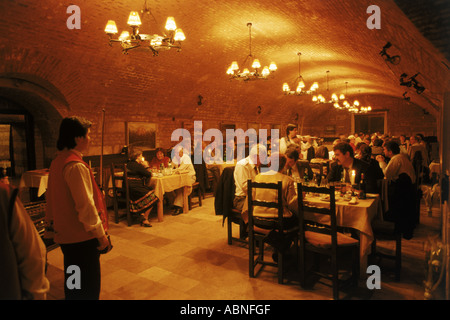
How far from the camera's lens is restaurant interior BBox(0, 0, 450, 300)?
10.6 feet

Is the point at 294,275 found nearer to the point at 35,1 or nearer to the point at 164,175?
the point at 164,175

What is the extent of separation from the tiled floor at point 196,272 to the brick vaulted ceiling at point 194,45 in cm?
264

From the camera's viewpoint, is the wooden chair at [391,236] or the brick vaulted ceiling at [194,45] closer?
the wooden chair at [391,236]

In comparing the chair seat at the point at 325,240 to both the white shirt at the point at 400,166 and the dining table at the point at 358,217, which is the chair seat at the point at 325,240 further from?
the white shirt at the point at 400,166

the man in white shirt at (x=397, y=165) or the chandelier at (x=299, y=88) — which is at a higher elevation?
the chandelier at (x=299, y=88)

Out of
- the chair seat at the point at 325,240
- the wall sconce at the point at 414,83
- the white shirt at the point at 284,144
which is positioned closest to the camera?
the chair seat at the point at 325,240

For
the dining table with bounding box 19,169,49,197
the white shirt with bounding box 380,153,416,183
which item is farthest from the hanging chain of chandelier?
the dining table with bounding box 19,169,49,197

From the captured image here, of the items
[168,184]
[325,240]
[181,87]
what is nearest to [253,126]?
[181,87]

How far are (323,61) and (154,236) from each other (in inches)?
315

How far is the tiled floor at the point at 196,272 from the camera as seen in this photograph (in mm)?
3064

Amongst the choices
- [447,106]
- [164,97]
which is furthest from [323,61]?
[447,106]

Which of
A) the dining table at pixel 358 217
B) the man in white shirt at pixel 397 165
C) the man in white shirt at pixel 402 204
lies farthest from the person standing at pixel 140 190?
the man in white shirt at pixel 397 165

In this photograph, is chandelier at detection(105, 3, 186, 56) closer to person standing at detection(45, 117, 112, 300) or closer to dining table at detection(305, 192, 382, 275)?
person standing at detection(45, 117, 112, 300)

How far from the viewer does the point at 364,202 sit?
3.35m
